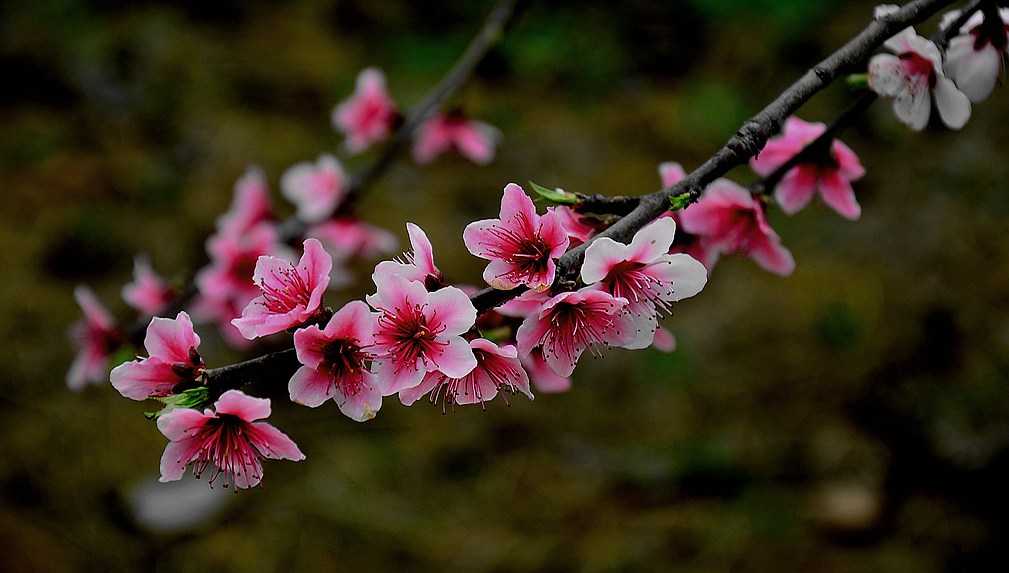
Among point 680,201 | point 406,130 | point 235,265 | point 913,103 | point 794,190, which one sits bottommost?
point 235,265

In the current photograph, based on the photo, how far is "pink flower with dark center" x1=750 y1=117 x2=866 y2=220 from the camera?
0.89 m

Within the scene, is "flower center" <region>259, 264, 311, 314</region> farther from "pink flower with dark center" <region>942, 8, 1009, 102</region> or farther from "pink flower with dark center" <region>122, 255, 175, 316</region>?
"pink flower with dark center" <region>942, 8, 1009, 102</region>

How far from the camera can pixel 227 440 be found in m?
0.69

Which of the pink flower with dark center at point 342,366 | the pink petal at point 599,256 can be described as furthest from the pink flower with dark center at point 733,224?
the pink flower with dark center at point 342,366

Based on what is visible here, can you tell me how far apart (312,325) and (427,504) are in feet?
4.17

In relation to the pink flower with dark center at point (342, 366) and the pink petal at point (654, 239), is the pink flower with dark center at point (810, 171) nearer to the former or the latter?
the pink petal at point (654, 239)

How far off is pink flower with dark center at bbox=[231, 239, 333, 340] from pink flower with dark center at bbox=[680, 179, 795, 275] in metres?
0.43

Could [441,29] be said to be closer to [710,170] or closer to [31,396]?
[31,396]

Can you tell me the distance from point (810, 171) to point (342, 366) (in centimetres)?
61

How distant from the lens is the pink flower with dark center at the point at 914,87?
2.52 ft

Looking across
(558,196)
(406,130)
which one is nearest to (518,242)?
(558,196)

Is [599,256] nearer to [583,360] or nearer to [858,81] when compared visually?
[858,81]

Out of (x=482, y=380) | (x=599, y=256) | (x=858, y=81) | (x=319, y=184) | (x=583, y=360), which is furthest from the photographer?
(x=583, y=360)

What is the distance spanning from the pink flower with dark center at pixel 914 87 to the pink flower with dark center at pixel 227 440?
0.70 metres
